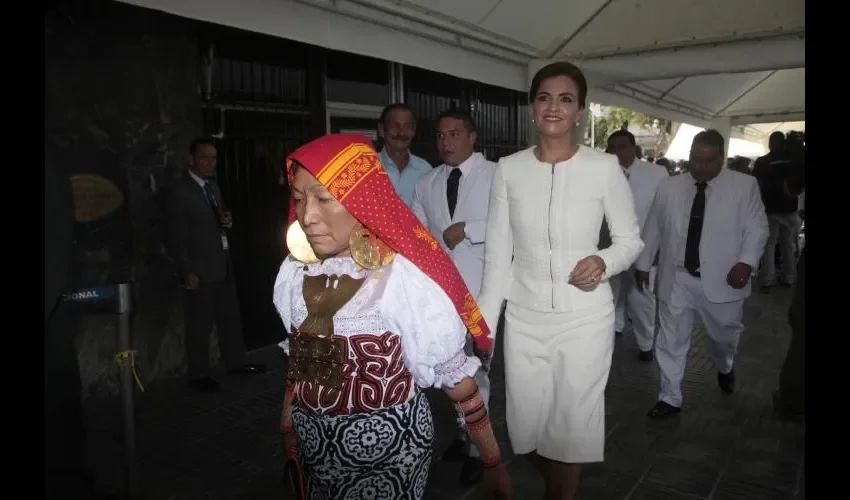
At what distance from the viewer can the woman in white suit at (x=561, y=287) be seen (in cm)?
270

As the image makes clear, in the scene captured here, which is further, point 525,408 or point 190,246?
point 190,246

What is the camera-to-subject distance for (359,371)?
6.11 ft

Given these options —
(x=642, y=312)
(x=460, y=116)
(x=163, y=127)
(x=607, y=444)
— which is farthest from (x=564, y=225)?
(x=163, y=127)

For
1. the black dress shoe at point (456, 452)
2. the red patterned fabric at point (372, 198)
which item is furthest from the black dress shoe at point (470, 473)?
the red patterned fabric at point (372, 198)

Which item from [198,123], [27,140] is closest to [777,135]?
[198,123]

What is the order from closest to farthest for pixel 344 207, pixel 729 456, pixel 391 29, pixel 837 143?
pixel 837 143, pixel 344 207, pixel 729 456, pixel 391 29

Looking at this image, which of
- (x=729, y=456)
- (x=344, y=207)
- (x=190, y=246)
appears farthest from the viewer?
(x=190, y=246)

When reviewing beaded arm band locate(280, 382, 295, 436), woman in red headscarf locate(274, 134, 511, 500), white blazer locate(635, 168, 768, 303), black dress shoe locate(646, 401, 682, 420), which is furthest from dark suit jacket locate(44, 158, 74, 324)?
white blazer locate(635, 168, 768, 303)

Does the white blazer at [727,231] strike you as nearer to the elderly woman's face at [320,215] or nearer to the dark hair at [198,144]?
the elderly woman's face at [320,215]

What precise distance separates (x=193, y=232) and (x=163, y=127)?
2.98 feet

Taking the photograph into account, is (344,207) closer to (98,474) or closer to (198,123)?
(98,474)

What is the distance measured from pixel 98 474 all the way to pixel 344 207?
283 centimetres

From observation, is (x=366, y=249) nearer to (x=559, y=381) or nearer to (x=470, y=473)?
(x=559, y=381)

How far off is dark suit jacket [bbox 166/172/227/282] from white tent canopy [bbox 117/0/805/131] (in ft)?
4.83
